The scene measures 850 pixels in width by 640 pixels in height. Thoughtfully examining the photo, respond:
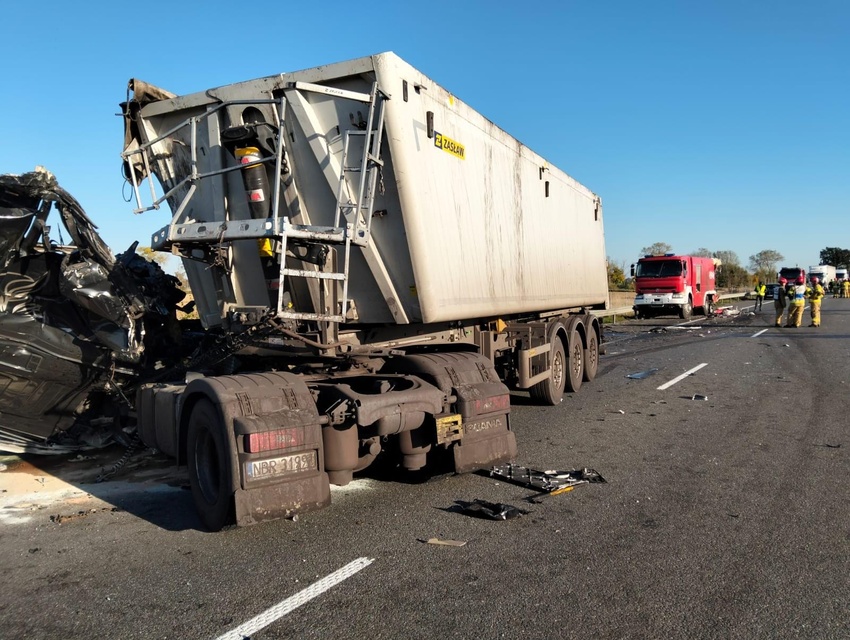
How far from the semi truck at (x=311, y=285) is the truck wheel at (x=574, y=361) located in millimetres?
4299

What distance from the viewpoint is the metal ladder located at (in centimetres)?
539

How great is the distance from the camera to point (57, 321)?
6.82m

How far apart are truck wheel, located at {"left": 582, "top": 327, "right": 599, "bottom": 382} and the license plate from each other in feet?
27.2

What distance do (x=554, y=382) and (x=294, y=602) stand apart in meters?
7.16

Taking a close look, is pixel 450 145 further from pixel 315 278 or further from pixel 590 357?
pixel 590 357

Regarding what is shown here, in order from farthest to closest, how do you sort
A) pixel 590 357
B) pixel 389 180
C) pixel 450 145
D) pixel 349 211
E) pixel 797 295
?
pixel 797 295
pixel 590 357
pixel 450 145
pixel 389 180
pixel 349 211

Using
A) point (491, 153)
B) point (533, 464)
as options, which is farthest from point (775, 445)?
point (491, 153)

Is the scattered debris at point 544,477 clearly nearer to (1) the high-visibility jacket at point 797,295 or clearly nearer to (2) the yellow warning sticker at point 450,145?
(2) the yellow warning sticker at point 450,145

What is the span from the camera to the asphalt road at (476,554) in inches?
138

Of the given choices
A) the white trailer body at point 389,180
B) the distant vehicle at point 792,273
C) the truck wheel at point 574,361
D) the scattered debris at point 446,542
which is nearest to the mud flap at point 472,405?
the white trailer body at point 389,180

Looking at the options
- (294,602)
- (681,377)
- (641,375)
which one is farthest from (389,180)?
(641,375)

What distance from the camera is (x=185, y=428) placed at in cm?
551

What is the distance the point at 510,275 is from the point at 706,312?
3085 cm

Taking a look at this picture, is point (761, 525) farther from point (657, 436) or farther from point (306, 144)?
point (306, 144)
